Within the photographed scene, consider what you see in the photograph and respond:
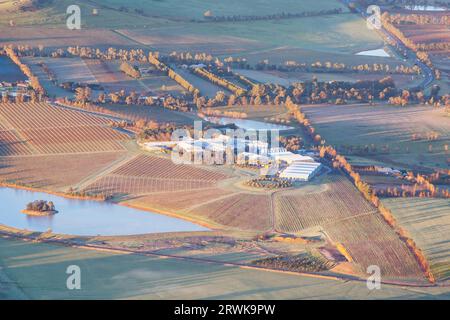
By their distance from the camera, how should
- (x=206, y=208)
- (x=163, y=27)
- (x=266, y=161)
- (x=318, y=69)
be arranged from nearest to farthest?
(x=206, y=208) → (x=266, y=161) → (x=318, y=69) → (x=163, y=27)

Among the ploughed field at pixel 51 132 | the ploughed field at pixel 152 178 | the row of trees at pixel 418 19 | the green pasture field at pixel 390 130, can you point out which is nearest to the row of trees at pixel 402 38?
the row of trees at pixel 418 19

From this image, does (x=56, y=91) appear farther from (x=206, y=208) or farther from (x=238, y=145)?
(x=206, y=208)

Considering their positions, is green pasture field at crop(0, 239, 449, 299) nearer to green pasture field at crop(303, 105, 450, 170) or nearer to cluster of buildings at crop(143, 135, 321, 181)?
cluster of buildings at crop(143, 135, 321, 181)

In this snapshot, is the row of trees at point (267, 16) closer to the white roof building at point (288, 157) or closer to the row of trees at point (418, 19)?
the row of trees at point (418, 19)

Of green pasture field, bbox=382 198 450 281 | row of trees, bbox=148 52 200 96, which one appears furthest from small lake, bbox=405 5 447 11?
green pasture field, bbox=382 198 450 281

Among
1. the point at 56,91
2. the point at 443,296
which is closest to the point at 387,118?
the point at 56,91

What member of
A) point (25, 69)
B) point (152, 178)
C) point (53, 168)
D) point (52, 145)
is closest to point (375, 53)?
point (25, 69)

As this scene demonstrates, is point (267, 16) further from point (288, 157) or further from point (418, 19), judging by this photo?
point (288, 157)
